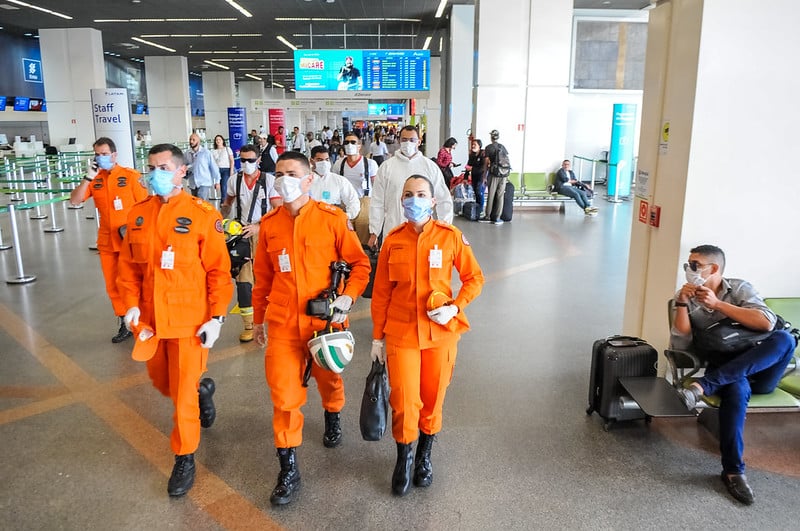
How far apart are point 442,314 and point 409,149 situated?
337 cm

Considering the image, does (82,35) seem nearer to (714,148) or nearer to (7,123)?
(7,123)

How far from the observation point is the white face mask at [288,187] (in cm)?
326

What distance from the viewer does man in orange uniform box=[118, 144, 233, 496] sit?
323 centimetres

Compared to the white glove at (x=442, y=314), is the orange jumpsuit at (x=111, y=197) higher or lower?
higher

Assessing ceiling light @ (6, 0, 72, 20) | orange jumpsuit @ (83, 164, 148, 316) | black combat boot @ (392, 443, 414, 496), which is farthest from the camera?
ceiling light @ (6, 0, 72, 20)

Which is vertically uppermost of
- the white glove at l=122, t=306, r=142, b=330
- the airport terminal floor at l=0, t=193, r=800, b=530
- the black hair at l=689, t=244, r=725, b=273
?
the black hair at l=689, t=244, r=725, b=273

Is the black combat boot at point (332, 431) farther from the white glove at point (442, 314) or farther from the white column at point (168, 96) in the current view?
the white column at point (168, 96)

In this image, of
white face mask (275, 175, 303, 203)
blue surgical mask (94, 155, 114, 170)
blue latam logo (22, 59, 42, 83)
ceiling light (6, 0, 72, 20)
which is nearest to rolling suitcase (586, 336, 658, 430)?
white face mask (275, 175, 303, 203)

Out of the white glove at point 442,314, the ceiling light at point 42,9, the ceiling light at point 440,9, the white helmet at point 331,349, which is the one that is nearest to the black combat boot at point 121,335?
the white helmet at point 331,349

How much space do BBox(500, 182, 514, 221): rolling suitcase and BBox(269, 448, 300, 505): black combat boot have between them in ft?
33.3

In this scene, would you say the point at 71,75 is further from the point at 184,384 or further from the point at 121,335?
the point at 184,384

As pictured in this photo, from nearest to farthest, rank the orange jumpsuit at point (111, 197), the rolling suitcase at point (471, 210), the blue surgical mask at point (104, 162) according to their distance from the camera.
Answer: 1. the orange jumpsuit at point (111, 197)
2. the blue surgical mask at point (104, 162)
3. the rolling suitcase at point (471, 210)

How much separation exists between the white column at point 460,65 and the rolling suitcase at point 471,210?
4.55 metres

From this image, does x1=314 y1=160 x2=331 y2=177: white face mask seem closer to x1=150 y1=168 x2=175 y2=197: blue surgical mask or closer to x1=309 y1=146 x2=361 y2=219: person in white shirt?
x1=309 y1=146 x2=361 y2=219: person in white shirt
